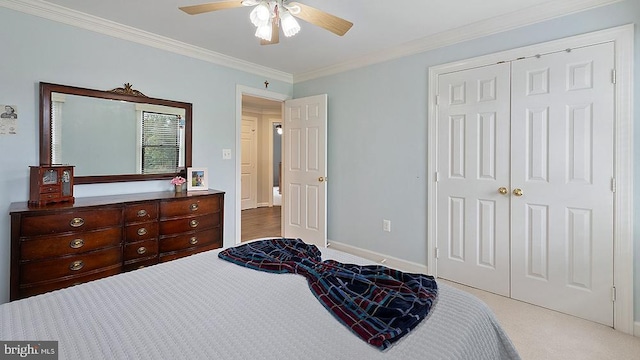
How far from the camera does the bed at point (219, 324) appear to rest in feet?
2.87

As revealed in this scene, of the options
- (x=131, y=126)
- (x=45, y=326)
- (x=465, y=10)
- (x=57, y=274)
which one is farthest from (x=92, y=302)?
(x=465, y=10)

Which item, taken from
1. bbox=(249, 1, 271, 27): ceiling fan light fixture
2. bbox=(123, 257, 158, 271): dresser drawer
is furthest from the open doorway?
bbox=(249, 1, 271, 27): ceiling fan light fixture

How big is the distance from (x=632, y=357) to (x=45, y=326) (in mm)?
3038

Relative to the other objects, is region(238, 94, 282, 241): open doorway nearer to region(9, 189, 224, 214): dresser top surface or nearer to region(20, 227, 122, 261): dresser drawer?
region(9, 189, 224, 214): dresser top surface

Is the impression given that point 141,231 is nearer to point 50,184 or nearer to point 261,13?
point 50,184

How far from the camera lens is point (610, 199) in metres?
2.10

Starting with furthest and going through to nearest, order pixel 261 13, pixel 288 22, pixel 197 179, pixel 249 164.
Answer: pixel 249 164, pixel 197 179, pixel 288 22, pixel 261 13

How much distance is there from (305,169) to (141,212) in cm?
206

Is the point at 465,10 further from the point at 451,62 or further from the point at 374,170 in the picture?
the point at 374,170

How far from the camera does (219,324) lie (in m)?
1.01

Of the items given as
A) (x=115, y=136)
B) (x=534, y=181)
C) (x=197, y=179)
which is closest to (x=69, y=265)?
(x=115, y=136)

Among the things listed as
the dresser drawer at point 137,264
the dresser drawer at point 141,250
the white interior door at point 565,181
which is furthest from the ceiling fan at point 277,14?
the dresser drawer at point 137,264

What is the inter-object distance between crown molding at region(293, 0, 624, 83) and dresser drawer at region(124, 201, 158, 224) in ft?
8.64

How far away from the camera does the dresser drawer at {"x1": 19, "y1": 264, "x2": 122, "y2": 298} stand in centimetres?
194
